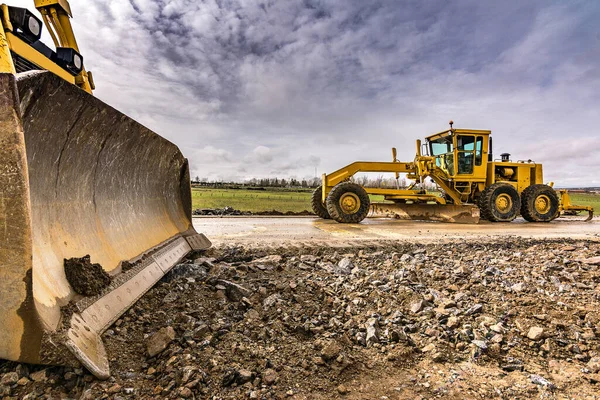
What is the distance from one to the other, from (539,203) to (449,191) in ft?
12.5

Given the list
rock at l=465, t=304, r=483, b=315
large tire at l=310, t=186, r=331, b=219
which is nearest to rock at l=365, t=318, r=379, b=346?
rock at l=465, t=304, r=483, b=315

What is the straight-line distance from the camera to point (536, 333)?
7.88 ft

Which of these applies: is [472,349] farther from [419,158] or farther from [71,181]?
[419,158]

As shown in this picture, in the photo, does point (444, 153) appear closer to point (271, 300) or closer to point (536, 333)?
point (536, 333)

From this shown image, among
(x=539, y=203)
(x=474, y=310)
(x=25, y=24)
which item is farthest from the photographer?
(x=539, y=203)

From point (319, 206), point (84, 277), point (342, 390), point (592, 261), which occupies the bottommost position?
point (342, 390)

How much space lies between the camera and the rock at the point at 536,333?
7.82ft

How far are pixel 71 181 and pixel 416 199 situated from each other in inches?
382

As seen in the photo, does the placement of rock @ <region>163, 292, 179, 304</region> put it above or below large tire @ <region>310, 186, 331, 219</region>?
below

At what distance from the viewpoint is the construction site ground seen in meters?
1.86

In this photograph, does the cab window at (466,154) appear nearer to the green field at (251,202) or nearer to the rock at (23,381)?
the green field at (251,202)

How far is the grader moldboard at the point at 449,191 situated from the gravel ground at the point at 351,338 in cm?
586

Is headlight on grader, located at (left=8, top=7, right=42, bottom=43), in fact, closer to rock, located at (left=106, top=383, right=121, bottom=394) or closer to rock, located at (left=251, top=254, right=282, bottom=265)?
rock, located at (left=251, top=254, right=282, bottom=265)

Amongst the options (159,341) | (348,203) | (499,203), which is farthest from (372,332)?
(499,203)
